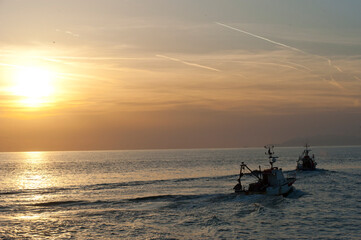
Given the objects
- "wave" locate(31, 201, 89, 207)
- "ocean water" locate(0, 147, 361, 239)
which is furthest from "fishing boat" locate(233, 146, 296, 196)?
"wave" locate(31, 201, 89, 207)

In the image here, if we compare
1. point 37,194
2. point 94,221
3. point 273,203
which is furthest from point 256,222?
point 37,194

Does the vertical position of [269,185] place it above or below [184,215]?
above

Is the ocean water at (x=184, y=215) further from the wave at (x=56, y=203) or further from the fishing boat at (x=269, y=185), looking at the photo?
the fishing boat at (x=269, y=185)

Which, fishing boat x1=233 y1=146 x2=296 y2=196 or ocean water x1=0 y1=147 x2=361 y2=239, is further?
fishing boat x1=233 y1=146 x2=296 y2=196

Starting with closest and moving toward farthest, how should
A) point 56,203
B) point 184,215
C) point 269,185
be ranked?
1. point 184,215
2. point 56,203
3. point 269,185

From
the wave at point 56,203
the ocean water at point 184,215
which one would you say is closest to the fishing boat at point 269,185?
the ocean water at point 184,215

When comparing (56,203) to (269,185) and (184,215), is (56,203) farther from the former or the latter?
(269,185)

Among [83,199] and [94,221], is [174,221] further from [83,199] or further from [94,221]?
[83,199]

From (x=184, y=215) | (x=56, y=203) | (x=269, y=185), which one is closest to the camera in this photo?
(x=184, y=215)

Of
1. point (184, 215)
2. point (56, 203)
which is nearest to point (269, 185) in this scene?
point (184, 215)

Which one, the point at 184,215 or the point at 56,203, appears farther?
the point at 56,203

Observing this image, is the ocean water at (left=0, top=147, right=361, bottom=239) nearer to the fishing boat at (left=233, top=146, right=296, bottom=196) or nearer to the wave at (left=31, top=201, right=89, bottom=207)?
the wave at (left=31, top=201, right=89, bottom=207)

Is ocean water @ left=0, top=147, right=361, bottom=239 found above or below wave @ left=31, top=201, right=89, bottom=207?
below

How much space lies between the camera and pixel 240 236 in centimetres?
4788
